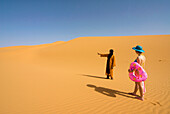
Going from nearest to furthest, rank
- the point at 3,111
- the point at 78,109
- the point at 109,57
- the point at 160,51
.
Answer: the point at 3,111
the point at 78,109
the point at 109,57
the point at 160,51

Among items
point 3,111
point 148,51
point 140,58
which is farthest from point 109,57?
point 148,51

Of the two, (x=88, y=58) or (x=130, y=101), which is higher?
(x=88, y=58)

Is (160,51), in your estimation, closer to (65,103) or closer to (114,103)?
(114,103)

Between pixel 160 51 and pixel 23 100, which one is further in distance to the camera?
pixel 160 51

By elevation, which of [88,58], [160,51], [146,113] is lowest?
[146,113]

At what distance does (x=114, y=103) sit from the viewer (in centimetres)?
Result: 347

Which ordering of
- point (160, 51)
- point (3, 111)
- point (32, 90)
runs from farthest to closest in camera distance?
point (160, 51) → point (32, 90) → point (3, 111)

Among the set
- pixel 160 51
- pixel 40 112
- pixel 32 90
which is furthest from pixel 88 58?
pixel 40 112

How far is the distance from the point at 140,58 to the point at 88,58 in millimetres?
14480

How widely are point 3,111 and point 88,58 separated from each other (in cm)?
1549

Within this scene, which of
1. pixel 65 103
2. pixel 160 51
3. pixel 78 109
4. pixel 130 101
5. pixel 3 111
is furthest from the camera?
pixel 160 51

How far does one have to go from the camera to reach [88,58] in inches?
707

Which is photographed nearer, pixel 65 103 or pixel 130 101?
pixel 65 103

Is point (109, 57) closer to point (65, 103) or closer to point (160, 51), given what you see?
point (65, 103)
